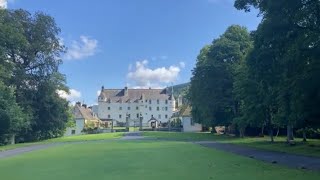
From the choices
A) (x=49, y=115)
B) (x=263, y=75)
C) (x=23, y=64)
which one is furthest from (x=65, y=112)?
(x=263, y=75)

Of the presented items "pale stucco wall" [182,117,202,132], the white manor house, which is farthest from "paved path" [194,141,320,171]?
the white manor house

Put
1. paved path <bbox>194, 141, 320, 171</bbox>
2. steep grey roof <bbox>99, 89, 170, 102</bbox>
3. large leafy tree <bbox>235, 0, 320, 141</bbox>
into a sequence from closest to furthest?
paved path <bbox>194, 141, 320, 171</bbox>, large leafy tree <bbox>235, 0, 320, 141</bbox>, steep grey roof <bbox>99, 89, 170, 102</bbox>

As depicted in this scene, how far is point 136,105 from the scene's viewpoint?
175 m

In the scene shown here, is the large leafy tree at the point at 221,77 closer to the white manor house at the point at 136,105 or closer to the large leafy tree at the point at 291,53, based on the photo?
the large leafy tree at the point at 291,53

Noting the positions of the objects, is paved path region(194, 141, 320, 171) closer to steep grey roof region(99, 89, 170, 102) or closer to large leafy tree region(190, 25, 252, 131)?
large leafy tree region(190, 25, 252, 131)

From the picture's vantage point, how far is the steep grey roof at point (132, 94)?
17200 cm

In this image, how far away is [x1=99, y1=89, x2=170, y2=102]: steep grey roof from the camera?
172 meters

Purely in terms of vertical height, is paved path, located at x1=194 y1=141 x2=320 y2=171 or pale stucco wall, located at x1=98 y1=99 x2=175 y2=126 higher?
pale stucco wall, located at x1=98 y1=99 x2=175 y2=126

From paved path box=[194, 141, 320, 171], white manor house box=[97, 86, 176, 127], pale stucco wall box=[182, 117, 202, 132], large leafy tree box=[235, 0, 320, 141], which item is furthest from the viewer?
white manor house box=[97, 86, 176, 127]

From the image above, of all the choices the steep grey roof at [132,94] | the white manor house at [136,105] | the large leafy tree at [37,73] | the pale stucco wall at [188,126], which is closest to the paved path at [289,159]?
the large leafy tree at [37,73]

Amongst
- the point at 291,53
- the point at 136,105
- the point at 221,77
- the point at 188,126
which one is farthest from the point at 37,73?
the point at 136,105

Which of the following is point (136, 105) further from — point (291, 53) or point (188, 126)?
point (291, 53)

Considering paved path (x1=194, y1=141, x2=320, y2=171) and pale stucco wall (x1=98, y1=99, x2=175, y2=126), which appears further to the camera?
pale stucco wall (x1=98, y1=99, x2=175, y2=126)

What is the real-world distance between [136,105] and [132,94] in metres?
4.99
